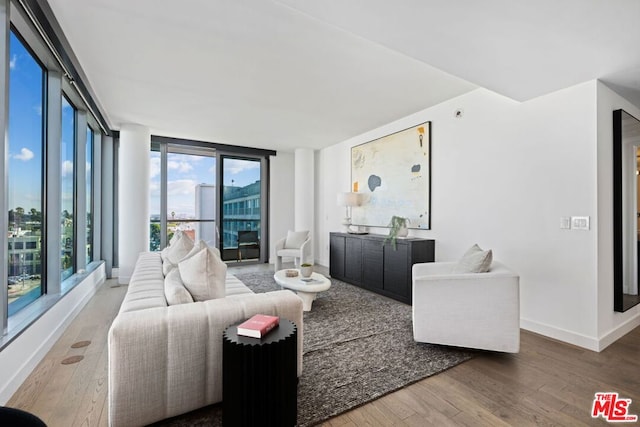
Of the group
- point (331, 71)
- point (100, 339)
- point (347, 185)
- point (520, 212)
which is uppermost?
point (331, 71)

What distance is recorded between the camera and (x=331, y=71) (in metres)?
3.06

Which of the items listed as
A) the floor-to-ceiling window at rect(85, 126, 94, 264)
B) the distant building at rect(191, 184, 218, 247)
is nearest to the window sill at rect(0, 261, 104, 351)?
the floor-to-ceiling window at rect(85, 126, 94, 264)

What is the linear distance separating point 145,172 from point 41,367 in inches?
136

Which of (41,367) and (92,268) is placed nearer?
(41,367)

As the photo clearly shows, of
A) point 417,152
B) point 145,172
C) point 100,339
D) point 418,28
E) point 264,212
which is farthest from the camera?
point 264,212

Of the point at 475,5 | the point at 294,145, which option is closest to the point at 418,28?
the point at 475,5

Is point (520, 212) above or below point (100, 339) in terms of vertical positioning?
above

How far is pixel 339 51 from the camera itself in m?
2.69

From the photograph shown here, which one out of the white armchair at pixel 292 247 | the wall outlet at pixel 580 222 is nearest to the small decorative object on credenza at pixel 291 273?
the white armchair at pixel 292 247

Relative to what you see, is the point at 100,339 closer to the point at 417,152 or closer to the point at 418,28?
the point at 418,28

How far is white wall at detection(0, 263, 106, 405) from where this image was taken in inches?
74.5

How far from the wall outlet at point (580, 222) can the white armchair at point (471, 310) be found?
2.78ft

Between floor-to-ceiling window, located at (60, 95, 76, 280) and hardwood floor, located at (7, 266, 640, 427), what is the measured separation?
156 centimetres

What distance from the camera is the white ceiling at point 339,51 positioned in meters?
1.83
